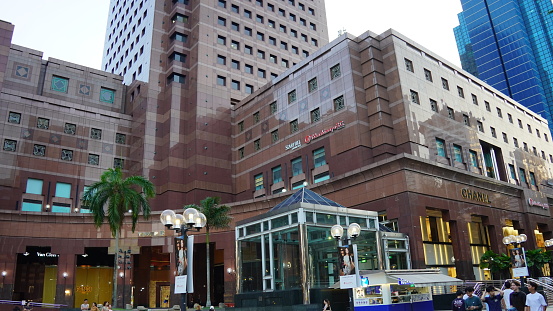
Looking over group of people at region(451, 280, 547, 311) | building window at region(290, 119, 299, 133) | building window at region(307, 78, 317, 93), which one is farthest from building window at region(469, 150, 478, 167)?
group of people at region(451, 280, 547, 311)

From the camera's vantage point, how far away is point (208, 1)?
2837 inches

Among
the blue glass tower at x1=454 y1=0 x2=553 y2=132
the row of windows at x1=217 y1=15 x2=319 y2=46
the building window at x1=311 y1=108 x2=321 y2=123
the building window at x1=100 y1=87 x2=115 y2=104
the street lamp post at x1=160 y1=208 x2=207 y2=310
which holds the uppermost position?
the blue glass tower at x1=454 y1=0 x2=553 y2=132

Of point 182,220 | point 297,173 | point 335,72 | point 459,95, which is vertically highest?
point 335,72

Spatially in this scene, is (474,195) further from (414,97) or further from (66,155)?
(66,155)

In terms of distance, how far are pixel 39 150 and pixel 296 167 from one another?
33.0 metres

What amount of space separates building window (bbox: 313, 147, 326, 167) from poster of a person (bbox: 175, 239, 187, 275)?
35.3 meters

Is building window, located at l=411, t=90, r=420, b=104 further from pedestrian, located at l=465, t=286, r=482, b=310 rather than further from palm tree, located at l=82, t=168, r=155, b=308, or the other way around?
pedestrian, located at l=465, t=286, r=482, b=310

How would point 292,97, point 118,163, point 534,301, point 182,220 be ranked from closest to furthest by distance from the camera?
point 534,301, point 182,220, point 292,97, point 118,163

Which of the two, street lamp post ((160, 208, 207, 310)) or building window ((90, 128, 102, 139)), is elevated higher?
building window ((90, 128, 102, 139))

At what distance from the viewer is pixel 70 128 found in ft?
204

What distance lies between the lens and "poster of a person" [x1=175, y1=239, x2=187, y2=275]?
1587 centimetres

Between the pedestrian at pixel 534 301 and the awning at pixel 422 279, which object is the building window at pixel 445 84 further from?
the pedestrian at pixel 534 301

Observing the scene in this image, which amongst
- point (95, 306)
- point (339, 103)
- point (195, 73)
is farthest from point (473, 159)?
point (95, 306)

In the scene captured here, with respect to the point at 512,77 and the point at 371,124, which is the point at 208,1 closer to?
the point at 371,124
